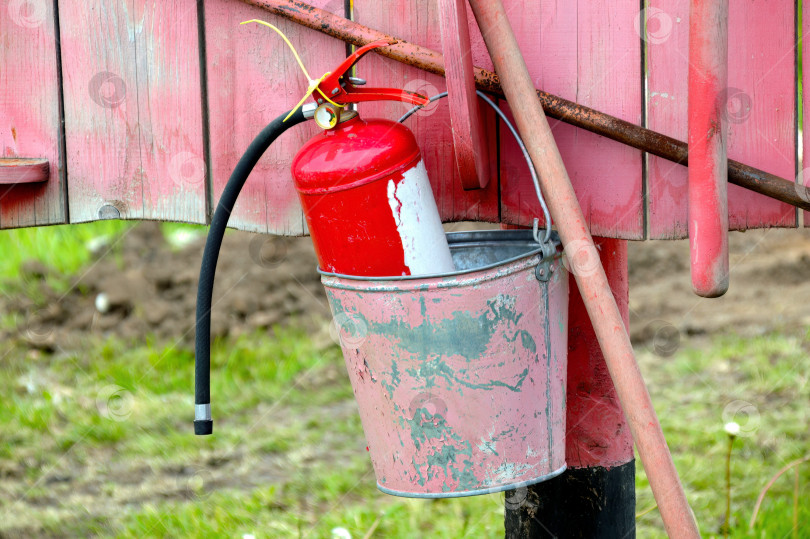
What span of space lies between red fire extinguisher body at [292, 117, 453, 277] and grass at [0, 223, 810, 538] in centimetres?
117

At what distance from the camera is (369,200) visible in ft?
4.31

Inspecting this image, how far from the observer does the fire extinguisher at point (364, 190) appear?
1313 mm

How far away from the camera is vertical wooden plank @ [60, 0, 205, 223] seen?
1.62 m

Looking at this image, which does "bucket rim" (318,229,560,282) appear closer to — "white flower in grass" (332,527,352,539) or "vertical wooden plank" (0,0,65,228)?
"vertical wooden plank" (0,0,65,228)

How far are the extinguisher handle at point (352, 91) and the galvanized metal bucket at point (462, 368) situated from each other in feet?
0.95

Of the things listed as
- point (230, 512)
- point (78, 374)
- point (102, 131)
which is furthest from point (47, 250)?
point (102, 131)

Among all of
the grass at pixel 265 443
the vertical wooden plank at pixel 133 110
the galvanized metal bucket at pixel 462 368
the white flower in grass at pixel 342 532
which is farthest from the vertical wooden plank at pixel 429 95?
the grass at pixel 265 443

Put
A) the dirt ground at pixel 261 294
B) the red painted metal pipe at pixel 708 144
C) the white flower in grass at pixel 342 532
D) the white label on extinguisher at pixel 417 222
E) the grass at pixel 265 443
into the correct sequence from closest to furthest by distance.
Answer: the red painted metal pipe at pixel 708 144
the white label on extinguisher at pixel 417 222
the white flower in grass at pixel 342 532
the grass at pixel 265 443
the dirt ground at pixel 261 294

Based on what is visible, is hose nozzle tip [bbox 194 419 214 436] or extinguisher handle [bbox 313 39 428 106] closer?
extinguisher handle [bbox 313 39 428 106]

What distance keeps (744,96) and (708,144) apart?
0.27 m

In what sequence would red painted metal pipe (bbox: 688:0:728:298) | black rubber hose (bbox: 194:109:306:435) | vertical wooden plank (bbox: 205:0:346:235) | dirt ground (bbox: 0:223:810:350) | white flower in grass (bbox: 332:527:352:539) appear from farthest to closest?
dirt ground (bbox: 0:223:810:350), white flower in grass (bbox: 332:527:352:539), vertical wooden plank (bbox: 205:0:346:235), black rubber hose (bbox: 194:109:306:435), red painted metal pipe (bbox: 688:0:728:298)

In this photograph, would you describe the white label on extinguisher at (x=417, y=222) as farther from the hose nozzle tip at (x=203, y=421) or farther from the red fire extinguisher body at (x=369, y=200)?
the hose nozzle tip at (x=203, y=421)

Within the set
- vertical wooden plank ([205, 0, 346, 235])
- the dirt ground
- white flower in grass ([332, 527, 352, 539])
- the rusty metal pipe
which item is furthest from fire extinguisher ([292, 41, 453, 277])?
the dirt ground

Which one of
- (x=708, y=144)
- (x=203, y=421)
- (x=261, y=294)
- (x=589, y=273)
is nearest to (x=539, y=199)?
(x=589, y=273)
